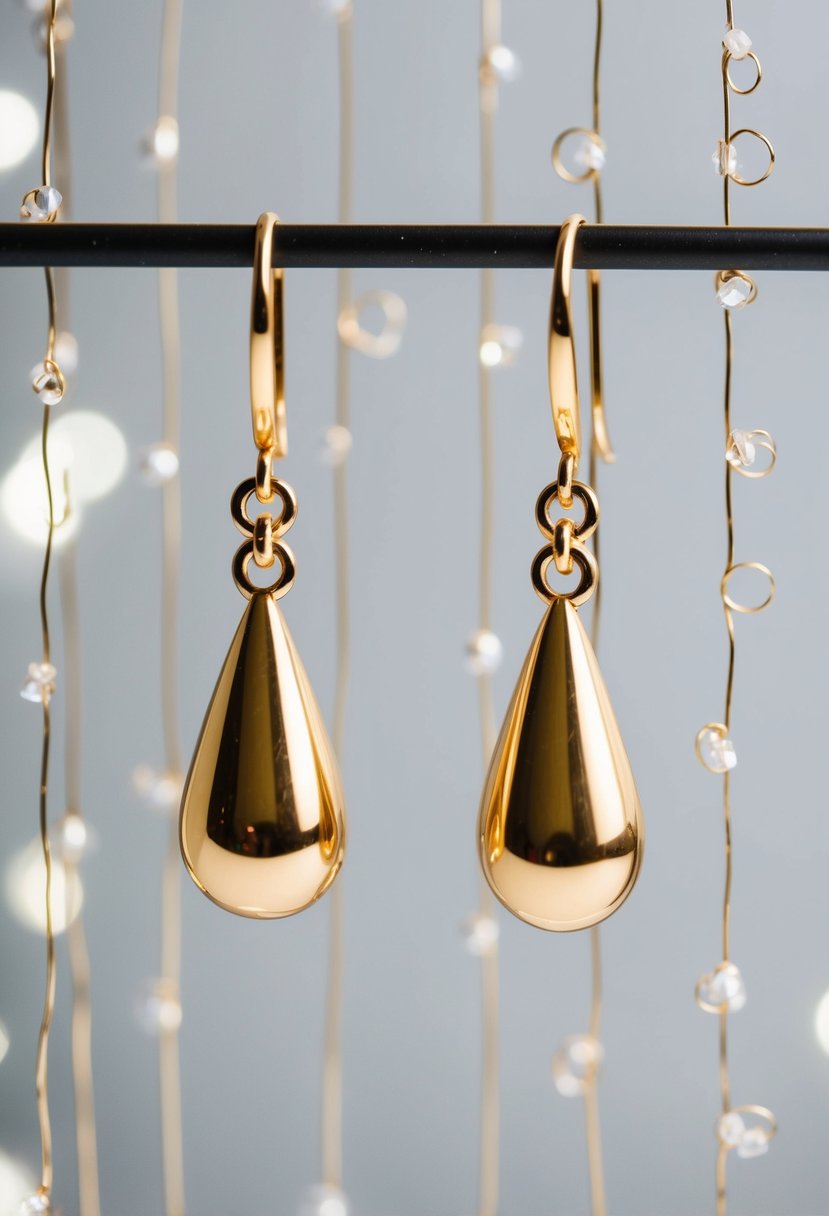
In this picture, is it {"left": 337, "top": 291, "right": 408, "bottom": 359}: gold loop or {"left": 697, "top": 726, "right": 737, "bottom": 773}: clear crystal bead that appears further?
{"left": 337, "top": 291, "right": 408, "bottom": 359}: gold loop

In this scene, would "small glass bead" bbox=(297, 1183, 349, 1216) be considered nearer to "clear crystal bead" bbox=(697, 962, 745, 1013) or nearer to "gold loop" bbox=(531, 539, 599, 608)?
"clear crystal bead" bbox=(697, 962, 745, 1013)

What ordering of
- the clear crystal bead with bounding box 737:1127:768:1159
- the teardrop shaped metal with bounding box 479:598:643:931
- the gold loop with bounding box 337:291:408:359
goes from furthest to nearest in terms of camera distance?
the gold loop with bounding box 337:291:408:359
the clear crystal bead with bounding box 737:1127:768:1159
the teardrop shaped metal with bounding box 479:598:643:931

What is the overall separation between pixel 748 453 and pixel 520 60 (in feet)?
1.39

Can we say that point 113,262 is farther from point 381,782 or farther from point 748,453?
point 381,782

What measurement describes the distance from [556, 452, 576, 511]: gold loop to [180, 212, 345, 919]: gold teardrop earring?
3.0 inches

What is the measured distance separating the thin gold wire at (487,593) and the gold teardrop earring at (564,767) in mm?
264

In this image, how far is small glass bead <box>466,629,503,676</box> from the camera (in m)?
0.63

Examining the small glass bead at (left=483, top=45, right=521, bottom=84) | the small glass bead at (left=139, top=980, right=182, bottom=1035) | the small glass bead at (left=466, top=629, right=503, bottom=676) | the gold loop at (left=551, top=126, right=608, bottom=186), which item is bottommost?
the small glass bead at (left=139, top=980, right=182, bottom=1035)

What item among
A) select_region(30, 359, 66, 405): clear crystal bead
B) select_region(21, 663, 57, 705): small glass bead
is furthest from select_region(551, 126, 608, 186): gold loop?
select_region(21, 663, 57, 705): small glass bead

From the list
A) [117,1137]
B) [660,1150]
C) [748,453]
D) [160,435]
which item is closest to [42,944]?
[117,1137]

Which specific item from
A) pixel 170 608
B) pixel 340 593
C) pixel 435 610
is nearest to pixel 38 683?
pixel 170 608

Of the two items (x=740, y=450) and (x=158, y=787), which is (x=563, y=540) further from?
(x=158, y=787)

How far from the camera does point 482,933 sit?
68 centimetres

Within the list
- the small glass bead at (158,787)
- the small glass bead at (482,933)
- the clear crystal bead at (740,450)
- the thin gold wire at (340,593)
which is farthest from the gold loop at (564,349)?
the small glass bead at (482,933)
